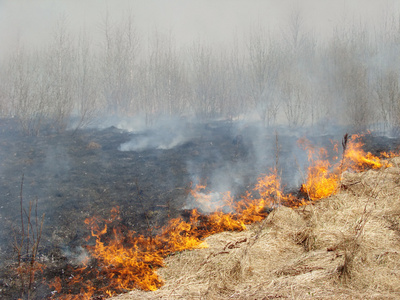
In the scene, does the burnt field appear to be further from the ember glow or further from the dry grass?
the dry grass

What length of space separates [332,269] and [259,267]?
3.28 feet

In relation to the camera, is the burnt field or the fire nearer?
the burnt field

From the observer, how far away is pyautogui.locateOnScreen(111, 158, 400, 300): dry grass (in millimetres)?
3368

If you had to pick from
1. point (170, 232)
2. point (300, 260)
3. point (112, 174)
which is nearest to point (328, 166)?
point (300, 260)

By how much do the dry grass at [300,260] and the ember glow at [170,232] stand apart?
267 millimetres

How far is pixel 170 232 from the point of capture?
17.5 feet

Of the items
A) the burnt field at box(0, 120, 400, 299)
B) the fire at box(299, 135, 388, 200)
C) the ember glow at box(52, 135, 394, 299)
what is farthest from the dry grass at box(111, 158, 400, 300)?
the burnt field at box(0, 120, 400, 299)

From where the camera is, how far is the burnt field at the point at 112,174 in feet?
16.3

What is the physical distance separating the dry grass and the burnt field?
1455 millimetres

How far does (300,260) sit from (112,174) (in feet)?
20.1

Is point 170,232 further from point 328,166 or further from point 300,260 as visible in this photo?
point 328,166

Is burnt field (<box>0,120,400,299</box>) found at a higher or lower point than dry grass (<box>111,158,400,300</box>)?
higher

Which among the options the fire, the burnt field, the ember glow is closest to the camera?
the ember glow

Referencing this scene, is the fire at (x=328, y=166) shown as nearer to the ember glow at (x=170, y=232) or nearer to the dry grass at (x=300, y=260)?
the ember glow at (x=170, y=232)
